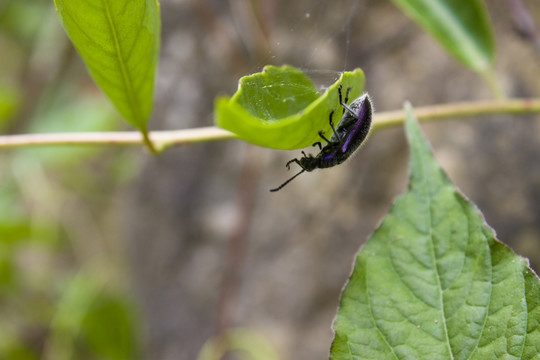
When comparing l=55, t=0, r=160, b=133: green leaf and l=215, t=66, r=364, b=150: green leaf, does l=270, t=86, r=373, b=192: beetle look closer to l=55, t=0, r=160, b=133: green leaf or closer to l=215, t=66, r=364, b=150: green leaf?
l=215, t=66, r=364, b=150: green leaf

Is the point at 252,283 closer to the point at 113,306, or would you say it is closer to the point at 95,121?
the point at 113,306

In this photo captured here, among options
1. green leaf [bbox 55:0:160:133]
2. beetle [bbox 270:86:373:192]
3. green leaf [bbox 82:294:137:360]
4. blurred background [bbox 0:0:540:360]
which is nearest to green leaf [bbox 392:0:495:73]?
blurred background [bbox 0:0:540:360]

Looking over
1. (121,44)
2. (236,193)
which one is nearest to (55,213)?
(236,193)

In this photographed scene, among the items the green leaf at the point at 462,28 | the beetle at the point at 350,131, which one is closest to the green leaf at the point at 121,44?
the beetle at the point at 350,131

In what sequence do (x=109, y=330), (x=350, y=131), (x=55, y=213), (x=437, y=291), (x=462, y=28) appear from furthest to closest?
(x=55, y=213) < (x=109, y=330) < (x=462, y=28) < (x=350, y=131) < (x=437, y=291)

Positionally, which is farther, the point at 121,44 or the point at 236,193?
the point at 236,193

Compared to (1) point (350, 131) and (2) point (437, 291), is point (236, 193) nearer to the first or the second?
(1) point (350, 131)
